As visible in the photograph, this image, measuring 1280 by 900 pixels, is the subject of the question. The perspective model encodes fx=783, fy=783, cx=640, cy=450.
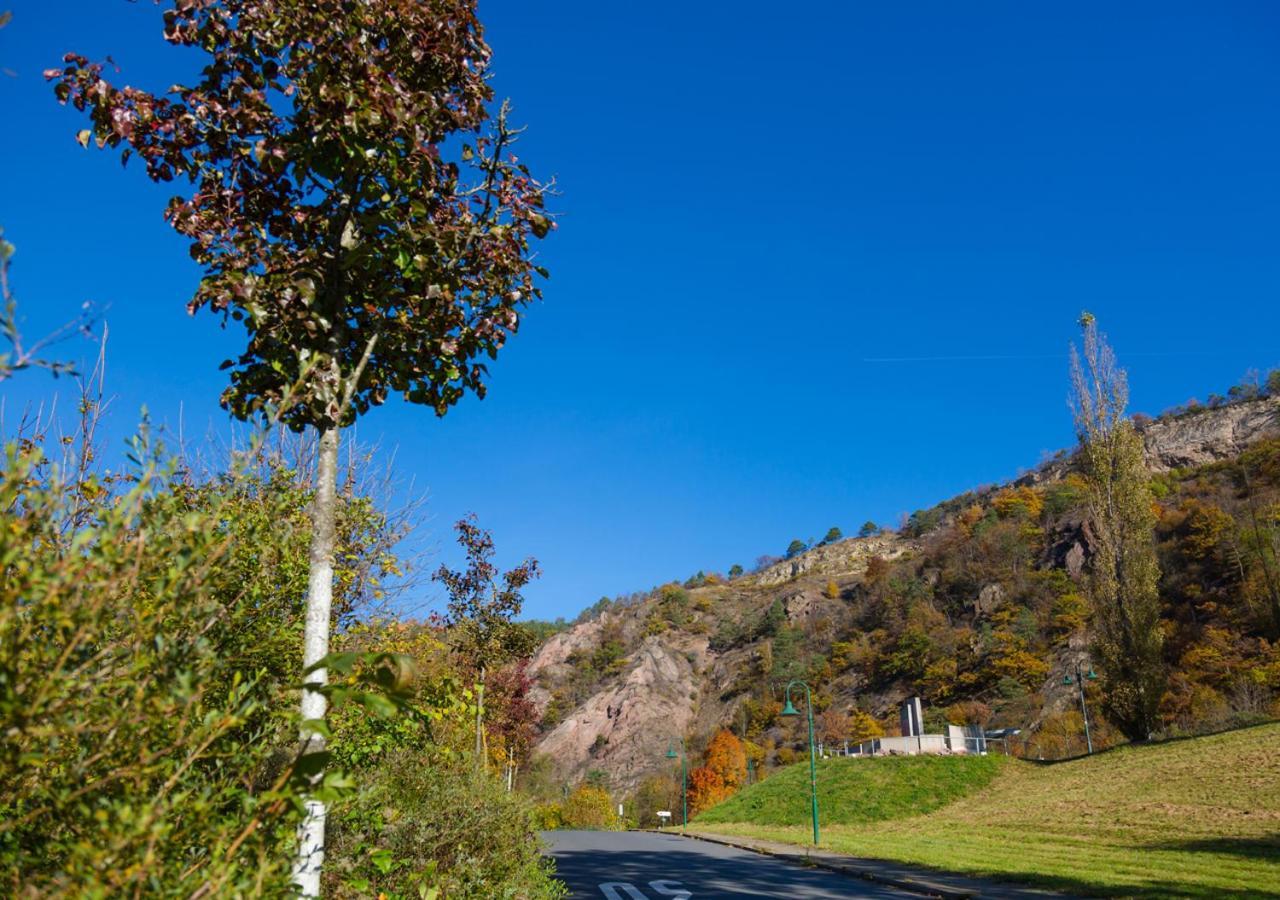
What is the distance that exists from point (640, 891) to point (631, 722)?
234 feet

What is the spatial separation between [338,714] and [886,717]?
72.3 m

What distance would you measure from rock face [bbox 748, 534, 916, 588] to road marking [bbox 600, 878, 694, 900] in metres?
101

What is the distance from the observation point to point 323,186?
13.5 ft

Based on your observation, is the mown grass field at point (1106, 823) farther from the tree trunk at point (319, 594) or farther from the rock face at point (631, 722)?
the rock face at point (631, 722)

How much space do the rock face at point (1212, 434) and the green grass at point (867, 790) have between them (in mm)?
65636

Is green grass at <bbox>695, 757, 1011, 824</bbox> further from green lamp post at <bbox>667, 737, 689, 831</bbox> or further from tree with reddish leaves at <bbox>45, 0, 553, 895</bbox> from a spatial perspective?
tree with reddish leaves at <bbox>45, 0, 553, 895</bbox>

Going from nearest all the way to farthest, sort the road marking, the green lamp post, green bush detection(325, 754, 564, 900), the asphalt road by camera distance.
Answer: green bush detection(325, 754, 564, 900) < the road marking < the asphalt road < the green lamp post

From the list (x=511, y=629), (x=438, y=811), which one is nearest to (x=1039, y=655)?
(x=511, y=629)

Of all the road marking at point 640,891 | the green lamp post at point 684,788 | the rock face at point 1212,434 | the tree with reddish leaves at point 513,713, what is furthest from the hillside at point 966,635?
the road marking at point 640,891

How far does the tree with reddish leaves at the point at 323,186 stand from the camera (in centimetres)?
373


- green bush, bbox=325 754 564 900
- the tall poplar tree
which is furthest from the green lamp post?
green bush, bbox=325 754 564 900

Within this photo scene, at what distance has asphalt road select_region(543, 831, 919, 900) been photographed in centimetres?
1397

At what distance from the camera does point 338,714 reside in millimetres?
4586

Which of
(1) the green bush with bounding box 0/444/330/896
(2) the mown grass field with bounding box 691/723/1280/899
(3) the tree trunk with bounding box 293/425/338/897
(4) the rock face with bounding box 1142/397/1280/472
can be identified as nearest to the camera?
(1) the green bush with bounding box 0/444/330/896
